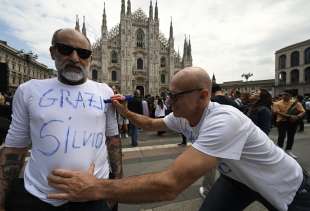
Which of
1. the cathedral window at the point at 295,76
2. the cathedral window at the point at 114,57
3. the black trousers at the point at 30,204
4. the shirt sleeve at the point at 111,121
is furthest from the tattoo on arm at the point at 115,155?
the cathedral window at the point at 295,76

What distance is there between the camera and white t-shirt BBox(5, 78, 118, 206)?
1365mm

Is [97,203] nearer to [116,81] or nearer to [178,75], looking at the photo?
[178,75]

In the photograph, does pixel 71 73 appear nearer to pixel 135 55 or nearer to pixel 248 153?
pixel 248 153

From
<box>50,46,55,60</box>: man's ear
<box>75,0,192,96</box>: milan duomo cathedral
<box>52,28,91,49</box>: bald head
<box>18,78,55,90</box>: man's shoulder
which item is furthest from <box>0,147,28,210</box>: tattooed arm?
<box>75,0,192,96</box>: milan duomo cathedral

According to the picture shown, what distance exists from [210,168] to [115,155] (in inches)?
36.3

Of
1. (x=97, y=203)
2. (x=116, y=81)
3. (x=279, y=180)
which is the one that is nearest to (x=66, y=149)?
(x=97, y=203)

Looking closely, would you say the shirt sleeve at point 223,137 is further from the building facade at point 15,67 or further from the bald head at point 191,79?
the building facade at point 15,67

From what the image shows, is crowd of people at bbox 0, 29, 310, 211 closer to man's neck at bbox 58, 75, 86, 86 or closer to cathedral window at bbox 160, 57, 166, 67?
man's neck at bbox 58, 75, 86, 86

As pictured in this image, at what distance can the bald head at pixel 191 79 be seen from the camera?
4.58 feet

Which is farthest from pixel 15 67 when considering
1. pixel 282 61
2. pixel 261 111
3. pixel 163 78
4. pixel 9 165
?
pixel 282 61

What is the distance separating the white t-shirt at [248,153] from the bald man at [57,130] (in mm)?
673

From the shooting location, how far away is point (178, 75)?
1433 millimetres

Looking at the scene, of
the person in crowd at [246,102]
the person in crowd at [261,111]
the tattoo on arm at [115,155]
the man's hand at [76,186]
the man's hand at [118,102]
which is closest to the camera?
the man's hand at [76,186]

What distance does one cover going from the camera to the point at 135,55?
43.0 m
